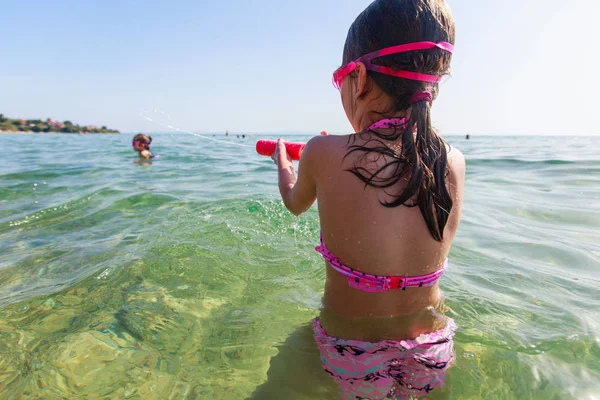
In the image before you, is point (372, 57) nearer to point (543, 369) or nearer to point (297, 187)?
point (297, 187)

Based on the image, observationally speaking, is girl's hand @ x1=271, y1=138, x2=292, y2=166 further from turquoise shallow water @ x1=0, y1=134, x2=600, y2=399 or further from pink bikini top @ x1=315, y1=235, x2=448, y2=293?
turquoise shallow water @ x1=0, y1=134, x2=600, y2=399

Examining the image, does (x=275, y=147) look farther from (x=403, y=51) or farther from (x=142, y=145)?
(x=142, y=145)

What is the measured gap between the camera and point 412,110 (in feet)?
4.55

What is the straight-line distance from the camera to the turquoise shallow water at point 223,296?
1.72 meters

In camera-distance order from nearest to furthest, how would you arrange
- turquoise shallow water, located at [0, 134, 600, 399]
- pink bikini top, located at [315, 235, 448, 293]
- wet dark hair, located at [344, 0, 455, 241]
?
wet dark hair, located at [344, 0, 455, 241], pink bikini top, located at [315, 235, 448, 293], turquoise shallow water, located at [0, 134, 600, 399]

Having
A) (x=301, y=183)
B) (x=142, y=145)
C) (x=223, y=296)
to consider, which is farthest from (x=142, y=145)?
(x=301, y=183)

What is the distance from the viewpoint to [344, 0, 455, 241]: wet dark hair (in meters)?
1.33

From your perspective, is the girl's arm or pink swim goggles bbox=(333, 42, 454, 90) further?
the girl's arm

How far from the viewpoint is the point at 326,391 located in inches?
58.9

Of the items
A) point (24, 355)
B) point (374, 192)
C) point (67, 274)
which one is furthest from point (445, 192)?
point (67, 274)

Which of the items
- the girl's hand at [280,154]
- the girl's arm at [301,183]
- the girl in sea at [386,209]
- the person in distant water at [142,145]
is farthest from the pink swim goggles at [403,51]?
the person in distant water at [142,145]

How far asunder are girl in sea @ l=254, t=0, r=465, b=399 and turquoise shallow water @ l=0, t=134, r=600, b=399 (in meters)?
0.25

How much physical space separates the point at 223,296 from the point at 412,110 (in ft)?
5.89

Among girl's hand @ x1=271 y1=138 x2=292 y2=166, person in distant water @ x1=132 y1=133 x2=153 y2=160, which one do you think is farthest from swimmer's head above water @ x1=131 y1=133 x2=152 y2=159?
girl's hand @ x1=271 y1=138 x2=292 y2=166
